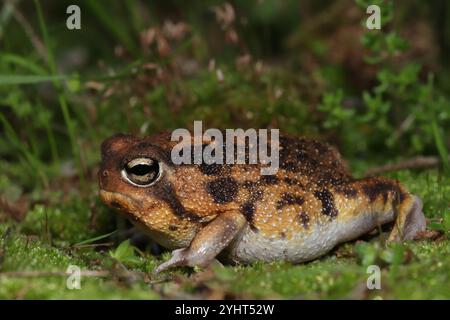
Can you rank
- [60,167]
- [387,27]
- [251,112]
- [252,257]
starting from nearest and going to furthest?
[252,257] → [251,112] → [60,167] → [387,27]

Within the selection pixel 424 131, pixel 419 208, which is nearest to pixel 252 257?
pixel 419 208

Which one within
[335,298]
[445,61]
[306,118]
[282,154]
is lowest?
[335,298]

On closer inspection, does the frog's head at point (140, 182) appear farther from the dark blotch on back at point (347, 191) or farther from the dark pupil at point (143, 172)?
the dark blotch on back at point (347, 191)

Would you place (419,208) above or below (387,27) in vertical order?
below

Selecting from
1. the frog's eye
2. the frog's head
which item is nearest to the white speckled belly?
the frog's head

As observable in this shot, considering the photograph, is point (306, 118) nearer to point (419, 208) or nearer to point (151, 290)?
point (419, 208)

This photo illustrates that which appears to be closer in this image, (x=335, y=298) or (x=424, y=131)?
(x=335, y=298)

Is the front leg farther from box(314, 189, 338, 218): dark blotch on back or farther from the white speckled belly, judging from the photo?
box(314, 189, 338, 218): dark blotch on back
